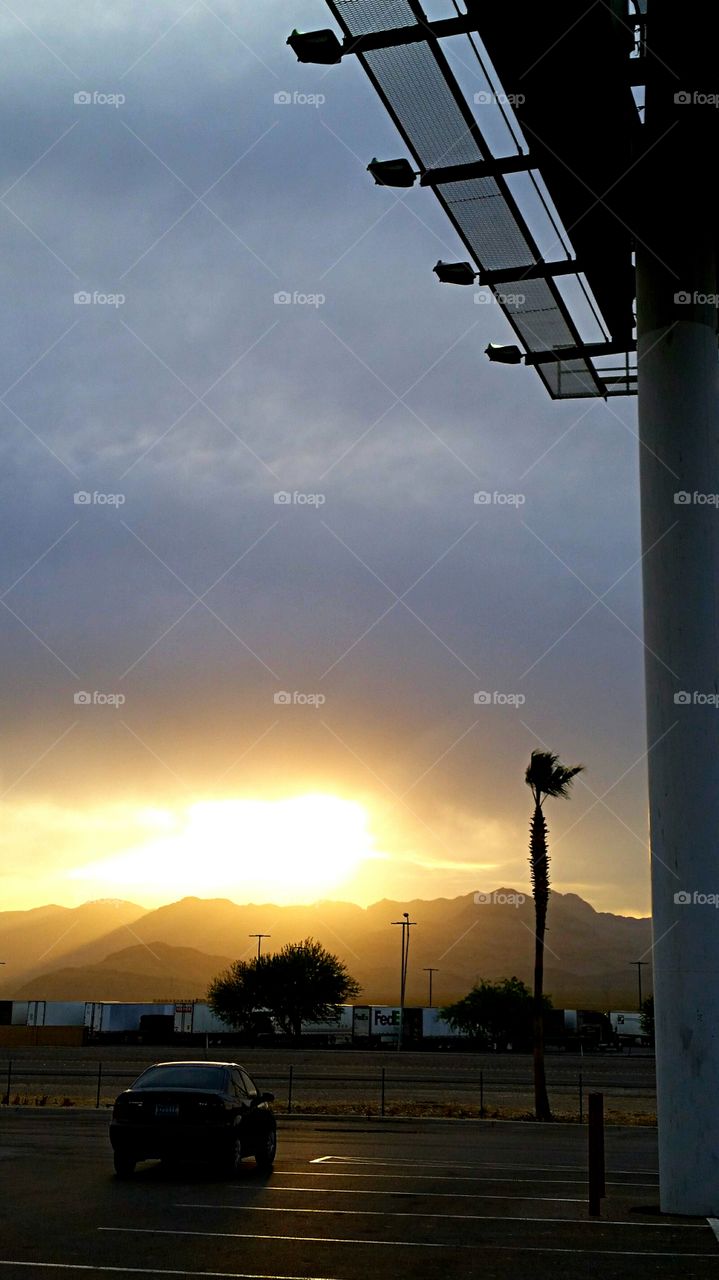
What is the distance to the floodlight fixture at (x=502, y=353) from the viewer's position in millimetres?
14891

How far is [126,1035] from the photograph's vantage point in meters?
92.2

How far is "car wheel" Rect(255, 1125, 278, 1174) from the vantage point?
15.6 meters

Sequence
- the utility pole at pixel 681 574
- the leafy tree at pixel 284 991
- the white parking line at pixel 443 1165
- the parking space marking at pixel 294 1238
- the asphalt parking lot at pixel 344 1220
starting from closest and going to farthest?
the asphalt parking lot at pixel 344 1220 → the parking space marking at pixel 294 1238 → the utility pole at pixel 681 574 → the white parking line at pixel 443 1165 → the leafy tree at pixel 284 991

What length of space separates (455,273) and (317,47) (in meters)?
3.89

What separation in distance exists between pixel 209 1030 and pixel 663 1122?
89193 mm

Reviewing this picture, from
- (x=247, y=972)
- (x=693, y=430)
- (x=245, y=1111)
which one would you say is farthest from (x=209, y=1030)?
(x=693, y=430)

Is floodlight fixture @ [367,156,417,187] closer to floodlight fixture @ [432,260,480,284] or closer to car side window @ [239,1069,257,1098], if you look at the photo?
floodlight fixture @ [432,260,480,284]

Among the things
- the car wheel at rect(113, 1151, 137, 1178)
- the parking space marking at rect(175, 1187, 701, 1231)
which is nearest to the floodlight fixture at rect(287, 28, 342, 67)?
the parking space marking at rect(175, 1187, 701, 1231)

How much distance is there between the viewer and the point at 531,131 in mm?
11352

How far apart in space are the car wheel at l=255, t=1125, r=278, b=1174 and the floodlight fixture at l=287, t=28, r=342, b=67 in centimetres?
1281

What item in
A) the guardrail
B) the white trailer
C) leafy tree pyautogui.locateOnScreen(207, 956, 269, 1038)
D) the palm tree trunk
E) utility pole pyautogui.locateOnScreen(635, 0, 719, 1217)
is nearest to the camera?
utility pole pyautogui.locateOnScreen(635, 0, 719, 1217)

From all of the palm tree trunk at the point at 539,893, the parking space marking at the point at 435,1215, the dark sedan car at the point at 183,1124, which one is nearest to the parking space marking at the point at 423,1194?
the dark sedan car at the point at 183,1124
